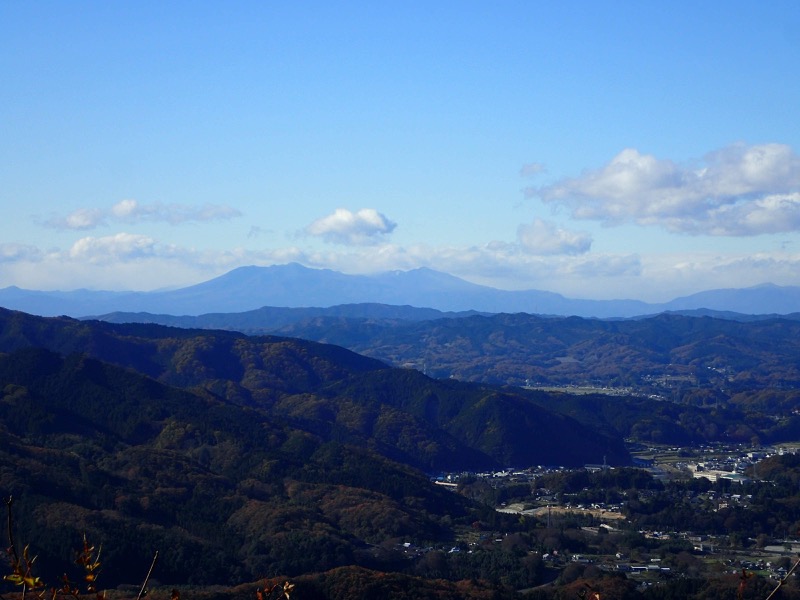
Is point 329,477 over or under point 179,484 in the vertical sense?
under

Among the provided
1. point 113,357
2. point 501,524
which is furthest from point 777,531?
point 113,357

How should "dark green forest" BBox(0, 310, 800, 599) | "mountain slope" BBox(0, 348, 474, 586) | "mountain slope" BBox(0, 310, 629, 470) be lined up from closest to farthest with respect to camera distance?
1. "dark green forest" BBox(0, 310, 800, 599)
2. "mountain slope" BBox(0, 348, 474, 586)
3. "mountain slope" BBox(0, 310, 629, 470)

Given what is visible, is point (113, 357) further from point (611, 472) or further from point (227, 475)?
point (611, 472)

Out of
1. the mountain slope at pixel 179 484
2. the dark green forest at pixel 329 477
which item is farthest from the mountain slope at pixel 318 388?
the mountain slope at pixel 179 484

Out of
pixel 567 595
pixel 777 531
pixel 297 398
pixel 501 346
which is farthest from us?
pixel 501 346

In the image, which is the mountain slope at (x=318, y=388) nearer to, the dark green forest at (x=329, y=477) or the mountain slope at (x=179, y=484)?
the dark green forest at (x=329, y=477)

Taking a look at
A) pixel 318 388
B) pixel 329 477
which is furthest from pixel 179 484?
pixel 318 388

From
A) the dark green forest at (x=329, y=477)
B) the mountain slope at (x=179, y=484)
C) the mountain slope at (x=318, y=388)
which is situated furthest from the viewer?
the mountain slope at (x=318, y=388)

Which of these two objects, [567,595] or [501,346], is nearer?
[567,595]

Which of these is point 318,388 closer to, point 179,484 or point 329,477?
point 329,477

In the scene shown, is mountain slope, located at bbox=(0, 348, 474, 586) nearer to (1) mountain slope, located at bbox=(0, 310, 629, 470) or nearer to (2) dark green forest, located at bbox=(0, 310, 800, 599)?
(2) dark green forest, located at bbox=(0, 310, 800, 599)

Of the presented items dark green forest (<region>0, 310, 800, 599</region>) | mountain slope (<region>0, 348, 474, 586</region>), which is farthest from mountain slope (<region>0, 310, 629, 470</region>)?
mountain slope (<region>0, 348, 474, 586</region>)
